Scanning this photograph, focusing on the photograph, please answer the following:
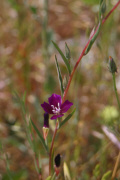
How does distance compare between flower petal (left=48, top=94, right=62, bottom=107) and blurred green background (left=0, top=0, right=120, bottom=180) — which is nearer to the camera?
flower petal (left=48, top=94, right=62, bottom=107)

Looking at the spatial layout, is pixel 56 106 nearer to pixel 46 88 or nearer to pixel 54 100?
pixel 54 100

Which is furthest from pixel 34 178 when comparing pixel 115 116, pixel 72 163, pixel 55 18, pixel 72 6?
pixel 55 18

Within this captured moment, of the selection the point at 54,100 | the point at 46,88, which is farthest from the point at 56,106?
the point at 46,88

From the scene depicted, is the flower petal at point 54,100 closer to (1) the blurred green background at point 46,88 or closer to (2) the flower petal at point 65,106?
(2) the flower petal at point 65,106

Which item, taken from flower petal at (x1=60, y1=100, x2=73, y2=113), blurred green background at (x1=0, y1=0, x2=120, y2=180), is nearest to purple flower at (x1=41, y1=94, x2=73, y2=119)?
flower petal at (x1=60, y1=100, x2=73, y2=113)

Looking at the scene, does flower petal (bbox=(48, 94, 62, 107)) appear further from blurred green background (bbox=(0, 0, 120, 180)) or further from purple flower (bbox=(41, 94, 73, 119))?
blurred green background (bbox=(0, 0, 120, 180))
